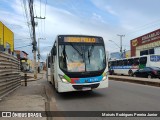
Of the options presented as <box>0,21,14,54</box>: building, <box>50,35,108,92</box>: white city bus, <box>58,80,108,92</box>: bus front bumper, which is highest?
<box>0,21,14,54</box>: building

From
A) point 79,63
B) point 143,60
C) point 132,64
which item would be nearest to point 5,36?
A: point 143,60

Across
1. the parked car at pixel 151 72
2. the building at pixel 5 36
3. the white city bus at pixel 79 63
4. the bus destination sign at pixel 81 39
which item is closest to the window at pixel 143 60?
the parked car at pixel 151 72

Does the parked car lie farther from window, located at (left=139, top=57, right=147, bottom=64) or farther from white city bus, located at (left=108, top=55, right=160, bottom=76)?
window, located at (left=139, top=57, right=147, bottom=64)

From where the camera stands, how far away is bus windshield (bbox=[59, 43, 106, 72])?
12102mm

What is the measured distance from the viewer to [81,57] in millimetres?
12336

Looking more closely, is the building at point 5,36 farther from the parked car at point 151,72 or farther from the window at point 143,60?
the window at point 143,60

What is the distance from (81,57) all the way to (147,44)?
3994 cm

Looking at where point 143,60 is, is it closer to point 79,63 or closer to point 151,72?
point 151,72

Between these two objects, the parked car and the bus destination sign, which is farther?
the parked car

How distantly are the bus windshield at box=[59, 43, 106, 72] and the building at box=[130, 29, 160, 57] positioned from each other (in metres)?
35.1

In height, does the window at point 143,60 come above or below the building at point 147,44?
below

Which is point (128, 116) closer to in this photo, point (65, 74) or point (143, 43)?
point (65, 74)

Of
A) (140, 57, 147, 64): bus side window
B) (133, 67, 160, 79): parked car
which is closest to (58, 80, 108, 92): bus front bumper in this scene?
(133, 67, 160, 79): parked car

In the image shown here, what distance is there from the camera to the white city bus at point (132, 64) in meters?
34.0
